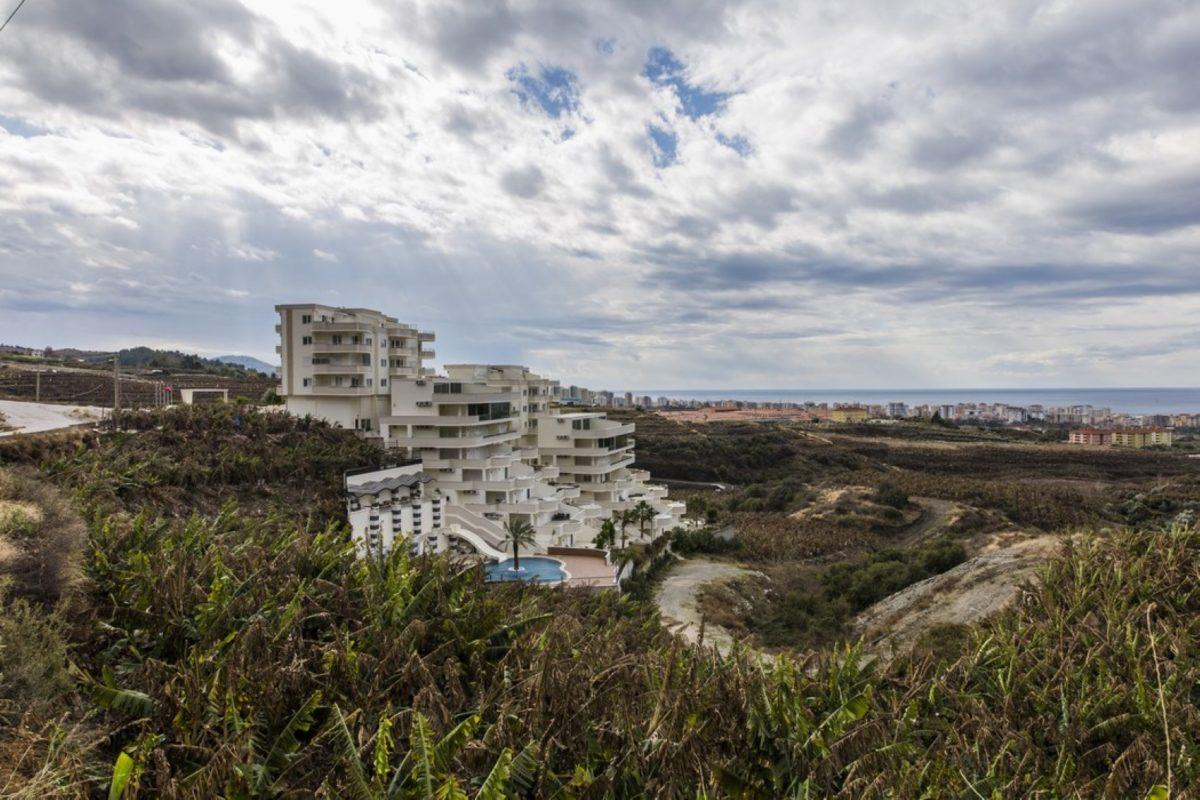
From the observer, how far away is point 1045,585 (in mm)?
15094

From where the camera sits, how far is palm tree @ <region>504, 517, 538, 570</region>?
2609cm

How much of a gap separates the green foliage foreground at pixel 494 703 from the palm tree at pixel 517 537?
1361cm

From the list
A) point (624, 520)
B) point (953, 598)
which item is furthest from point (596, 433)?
point (953, 598)

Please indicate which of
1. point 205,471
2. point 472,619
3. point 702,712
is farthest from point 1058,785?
point 205,471

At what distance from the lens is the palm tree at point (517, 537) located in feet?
85.6

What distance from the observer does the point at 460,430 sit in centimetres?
3716

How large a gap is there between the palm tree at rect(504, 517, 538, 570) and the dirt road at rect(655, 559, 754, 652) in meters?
6.33

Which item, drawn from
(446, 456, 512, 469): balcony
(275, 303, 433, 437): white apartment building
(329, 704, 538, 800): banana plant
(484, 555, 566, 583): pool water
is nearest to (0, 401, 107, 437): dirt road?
(275, 303, 433, 437): white apartment building

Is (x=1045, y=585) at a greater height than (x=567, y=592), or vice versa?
(x=1045, y=585)

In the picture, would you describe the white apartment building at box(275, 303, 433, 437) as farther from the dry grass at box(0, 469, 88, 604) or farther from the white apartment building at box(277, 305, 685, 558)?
the dry grass at box(0, 469, 88, 604)

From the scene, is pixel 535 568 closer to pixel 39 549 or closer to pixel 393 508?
pixel 393 508

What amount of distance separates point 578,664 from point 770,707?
8.75 feet

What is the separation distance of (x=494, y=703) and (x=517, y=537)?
1779 centimetres

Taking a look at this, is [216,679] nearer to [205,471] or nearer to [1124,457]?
[205,471]
